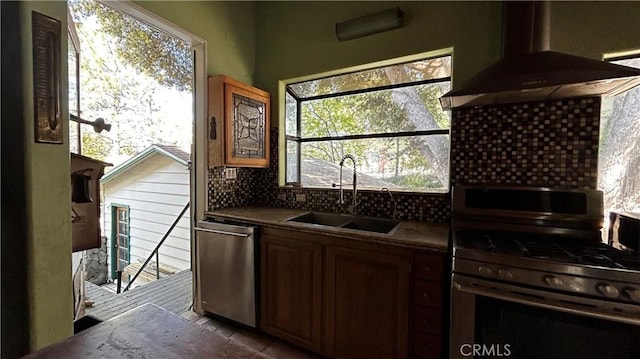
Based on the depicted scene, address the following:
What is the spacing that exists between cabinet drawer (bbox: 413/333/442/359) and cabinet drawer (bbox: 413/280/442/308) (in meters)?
0.18

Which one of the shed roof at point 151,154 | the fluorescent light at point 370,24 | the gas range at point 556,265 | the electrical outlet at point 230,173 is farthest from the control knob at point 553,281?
the shed roof at point 151,154

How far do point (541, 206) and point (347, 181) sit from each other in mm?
1456

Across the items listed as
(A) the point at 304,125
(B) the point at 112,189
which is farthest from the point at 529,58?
(B) the point at 112,189

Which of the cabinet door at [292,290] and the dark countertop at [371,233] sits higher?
the dark countertop at [371,233]

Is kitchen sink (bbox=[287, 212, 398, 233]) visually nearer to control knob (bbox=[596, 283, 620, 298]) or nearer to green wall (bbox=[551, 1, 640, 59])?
control knob (bbox=[596, 283, 620, 298])

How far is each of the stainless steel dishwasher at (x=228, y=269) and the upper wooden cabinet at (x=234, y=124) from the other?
591 mm

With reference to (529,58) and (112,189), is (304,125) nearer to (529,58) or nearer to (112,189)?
(529,58)

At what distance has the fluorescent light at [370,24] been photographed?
208cm

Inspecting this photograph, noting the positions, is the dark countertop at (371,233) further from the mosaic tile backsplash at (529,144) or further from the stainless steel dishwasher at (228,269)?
the mosaic tile backsplash at (529,144)

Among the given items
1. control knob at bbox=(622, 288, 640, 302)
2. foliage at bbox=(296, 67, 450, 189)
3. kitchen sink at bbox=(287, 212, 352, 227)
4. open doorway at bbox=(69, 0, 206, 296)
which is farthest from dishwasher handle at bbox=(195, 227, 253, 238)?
control knob at bbox=(622, 288, 640, 302)

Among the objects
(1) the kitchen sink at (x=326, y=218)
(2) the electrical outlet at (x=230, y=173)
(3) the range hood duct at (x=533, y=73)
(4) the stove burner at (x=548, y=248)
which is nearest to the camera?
(4) the stove burner at (x=548, y=248)

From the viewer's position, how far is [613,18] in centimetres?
158

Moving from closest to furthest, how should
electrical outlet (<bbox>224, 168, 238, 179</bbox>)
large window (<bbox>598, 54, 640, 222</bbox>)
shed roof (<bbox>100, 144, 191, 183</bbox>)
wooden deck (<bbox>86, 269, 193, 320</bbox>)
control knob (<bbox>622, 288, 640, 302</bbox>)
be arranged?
control knob (<bbox>622, 288, 640, 302</bbox>) < large window (<bbox>598, 54, 640, 222</bbox>) < wooden deck (<bbox>86, 269, 193, 320</bbox>) < electrical outlet (<bbox>224, 168, 238, 179</bbox>) < shed roof (<bbox>100, 144, 191, 183</bbox>)

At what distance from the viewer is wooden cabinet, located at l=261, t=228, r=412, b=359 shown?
1.55 metres
